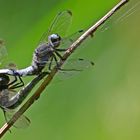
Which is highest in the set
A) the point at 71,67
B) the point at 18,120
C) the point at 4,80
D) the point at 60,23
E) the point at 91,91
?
the point at 91,91

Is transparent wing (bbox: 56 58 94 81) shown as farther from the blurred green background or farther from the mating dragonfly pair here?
the blurred green background

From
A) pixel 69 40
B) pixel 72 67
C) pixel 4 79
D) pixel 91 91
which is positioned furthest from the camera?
pixel 91 91

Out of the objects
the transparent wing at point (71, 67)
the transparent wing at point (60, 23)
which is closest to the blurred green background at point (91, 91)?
the transparent wing at point (60, 23)

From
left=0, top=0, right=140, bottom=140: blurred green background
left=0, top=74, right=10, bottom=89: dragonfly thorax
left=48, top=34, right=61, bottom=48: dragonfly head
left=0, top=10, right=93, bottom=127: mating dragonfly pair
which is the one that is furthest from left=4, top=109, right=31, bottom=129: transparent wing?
left=0, top=0, right=140, bottom=140: blurred green background

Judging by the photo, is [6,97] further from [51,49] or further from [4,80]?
[51,49]

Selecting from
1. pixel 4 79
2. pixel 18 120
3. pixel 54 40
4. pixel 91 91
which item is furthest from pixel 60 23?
pixel 91 91

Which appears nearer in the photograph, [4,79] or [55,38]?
[55,38]

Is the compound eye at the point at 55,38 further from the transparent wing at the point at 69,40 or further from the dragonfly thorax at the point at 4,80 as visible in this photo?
the dragonfly thorax at the point at 4,80
